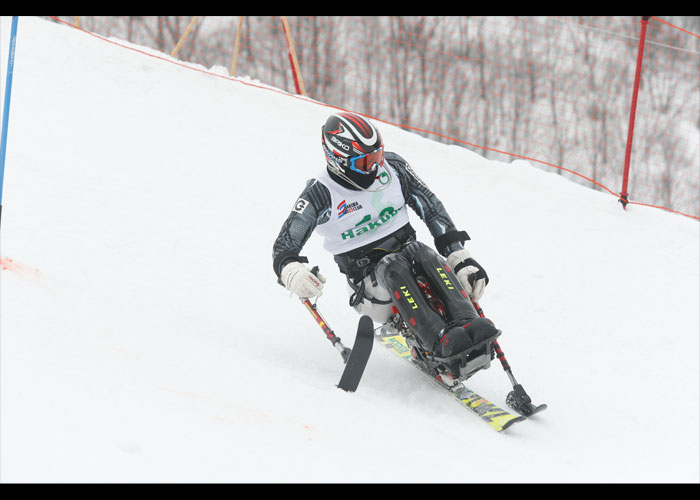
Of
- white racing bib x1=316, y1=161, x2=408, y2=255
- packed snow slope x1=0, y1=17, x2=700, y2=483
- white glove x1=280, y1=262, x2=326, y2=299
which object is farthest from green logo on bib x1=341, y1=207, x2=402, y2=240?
packed snow slope x1=0, y1=17, x2=700, y2=483

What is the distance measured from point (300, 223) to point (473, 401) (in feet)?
4.74

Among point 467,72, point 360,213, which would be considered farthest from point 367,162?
point 467,72

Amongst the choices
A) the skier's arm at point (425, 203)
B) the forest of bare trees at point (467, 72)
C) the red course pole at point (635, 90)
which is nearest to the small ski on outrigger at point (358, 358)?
the skier's arm at point (425, 203)

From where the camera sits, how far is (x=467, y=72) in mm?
15094

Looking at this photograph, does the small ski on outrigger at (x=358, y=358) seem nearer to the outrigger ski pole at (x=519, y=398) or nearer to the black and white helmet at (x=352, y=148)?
the outrigger ski pole at (x=519, y=398)

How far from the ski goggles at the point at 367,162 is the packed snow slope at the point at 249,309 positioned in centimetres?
124

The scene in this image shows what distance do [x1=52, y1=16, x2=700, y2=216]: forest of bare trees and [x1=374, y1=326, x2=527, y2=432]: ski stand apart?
430 cm

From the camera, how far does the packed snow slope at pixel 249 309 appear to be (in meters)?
2.79

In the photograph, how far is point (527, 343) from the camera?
5.36m

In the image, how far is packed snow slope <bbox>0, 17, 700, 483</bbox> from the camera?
9.17 ft

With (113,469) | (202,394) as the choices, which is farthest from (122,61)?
(113,469)

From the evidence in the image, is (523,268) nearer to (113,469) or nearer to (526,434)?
(526,434)

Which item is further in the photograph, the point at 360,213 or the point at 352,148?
the point at 360,213

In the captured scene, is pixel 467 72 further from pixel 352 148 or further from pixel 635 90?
pixel 352 148
